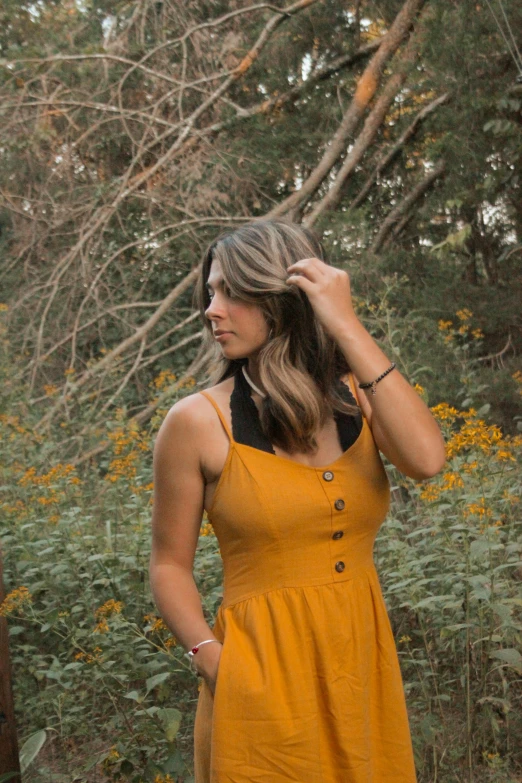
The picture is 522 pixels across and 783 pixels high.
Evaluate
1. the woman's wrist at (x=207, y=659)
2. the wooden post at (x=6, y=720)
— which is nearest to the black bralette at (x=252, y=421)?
the woman's wrist at (x=207, y=659)

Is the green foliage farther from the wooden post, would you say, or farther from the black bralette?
the black bralette

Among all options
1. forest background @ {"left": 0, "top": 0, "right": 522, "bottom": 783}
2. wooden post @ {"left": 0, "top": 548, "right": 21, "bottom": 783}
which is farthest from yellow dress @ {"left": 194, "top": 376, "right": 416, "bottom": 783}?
forest background @ {"left": 0, "top": 0, "right": 522, "bottom": 783}

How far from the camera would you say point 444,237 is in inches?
298

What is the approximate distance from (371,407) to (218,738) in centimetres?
61

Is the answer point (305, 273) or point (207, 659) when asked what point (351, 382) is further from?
point (207, 659)

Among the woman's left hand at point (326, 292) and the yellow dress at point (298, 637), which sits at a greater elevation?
the woman's left hand at point (326, 292)

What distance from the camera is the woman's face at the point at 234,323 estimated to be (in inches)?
70.5

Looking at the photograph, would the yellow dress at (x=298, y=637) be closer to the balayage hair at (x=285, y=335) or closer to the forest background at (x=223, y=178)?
the balayage hair at (x=285, y=335)

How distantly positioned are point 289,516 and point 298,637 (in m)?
0.21

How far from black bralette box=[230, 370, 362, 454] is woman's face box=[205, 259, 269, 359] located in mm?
68

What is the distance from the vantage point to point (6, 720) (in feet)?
9.23

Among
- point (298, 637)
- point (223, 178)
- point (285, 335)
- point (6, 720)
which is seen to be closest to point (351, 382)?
point (285, 335)

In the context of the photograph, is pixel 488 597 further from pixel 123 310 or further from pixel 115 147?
pixel 115 147

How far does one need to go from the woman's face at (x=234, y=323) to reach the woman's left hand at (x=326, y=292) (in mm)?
129
